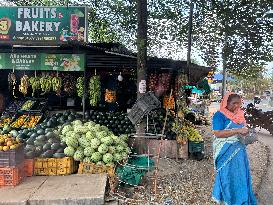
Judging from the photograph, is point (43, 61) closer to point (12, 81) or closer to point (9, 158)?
point (12, 81)

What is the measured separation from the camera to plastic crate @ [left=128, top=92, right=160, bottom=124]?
7414 millimetres

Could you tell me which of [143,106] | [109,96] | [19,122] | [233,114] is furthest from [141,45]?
[19,122]

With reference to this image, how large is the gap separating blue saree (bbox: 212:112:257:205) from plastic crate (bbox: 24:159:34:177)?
144 inches

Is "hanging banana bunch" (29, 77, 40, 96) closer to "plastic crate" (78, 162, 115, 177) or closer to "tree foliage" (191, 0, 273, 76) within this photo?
"plastic crate" (78, 162, 115, 177)

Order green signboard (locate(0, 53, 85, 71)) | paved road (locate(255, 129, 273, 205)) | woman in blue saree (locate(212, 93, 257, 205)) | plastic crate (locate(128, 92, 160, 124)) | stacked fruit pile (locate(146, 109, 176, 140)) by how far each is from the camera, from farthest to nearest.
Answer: green signboard (locate(0, 53, 85, 71)) < stacked fruit pile (locate(146, 109, 176, 140)) < plastic crate (locate(128, 92, 160, 124)) < paved road (locate(255, 129, 273, 205)) < woman in blue saree (locate(212, 93, 257, 205))

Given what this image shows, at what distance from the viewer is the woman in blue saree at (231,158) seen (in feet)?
15.0

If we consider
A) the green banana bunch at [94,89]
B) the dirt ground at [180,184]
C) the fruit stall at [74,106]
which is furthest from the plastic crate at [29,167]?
the green banana bunch at [94,89]

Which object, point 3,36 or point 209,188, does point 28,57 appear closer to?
point 3,36

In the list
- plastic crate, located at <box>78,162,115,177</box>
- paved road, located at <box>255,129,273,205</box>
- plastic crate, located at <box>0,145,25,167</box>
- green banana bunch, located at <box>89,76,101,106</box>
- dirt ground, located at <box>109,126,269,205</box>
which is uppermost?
green banana bunch, located at <box>89,76,101,106</box>

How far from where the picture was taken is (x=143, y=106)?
7527mm

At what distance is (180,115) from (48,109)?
209 inches

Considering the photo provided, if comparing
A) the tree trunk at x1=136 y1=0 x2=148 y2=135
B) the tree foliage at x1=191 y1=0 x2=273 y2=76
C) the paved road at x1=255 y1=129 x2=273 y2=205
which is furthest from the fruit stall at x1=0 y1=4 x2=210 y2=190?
the paved road at x1=255 y1=129 x2=273 y2=205

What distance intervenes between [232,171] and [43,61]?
23.0 feet

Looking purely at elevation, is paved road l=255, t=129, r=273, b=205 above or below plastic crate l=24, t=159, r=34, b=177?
below
